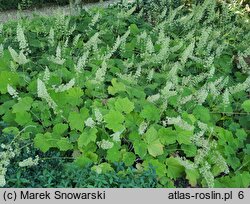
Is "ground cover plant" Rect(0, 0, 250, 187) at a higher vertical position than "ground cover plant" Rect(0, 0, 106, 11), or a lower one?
higher

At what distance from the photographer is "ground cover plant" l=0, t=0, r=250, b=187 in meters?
4.06

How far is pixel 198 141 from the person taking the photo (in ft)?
14.1

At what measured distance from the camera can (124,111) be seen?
14.3 feet

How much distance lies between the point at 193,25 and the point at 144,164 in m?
3.44

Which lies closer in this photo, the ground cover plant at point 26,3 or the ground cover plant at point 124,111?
the ground cover plant at point 124,111

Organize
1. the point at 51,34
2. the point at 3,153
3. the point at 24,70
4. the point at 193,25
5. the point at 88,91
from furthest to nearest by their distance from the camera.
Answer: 1. the point at 193,25
2. the point at 51,34
3. the point at 24,70
4. the point at 88,91
5. the point at 3,153

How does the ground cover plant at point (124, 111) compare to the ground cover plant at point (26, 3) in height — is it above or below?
above

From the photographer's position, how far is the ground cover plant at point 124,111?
406 centimetres

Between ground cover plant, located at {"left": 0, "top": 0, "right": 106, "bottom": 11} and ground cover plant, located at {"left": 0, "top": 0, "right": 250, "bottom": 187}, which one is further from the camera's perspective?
ground cover plant, located at {"left": 0, "top": 0, "right": 106, "bottom": 11}

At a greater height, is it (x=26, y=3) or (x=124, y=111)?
(x=124, y=111)

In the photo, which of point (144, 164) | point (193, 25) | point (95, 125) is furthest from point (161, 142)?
point (193, 25)
